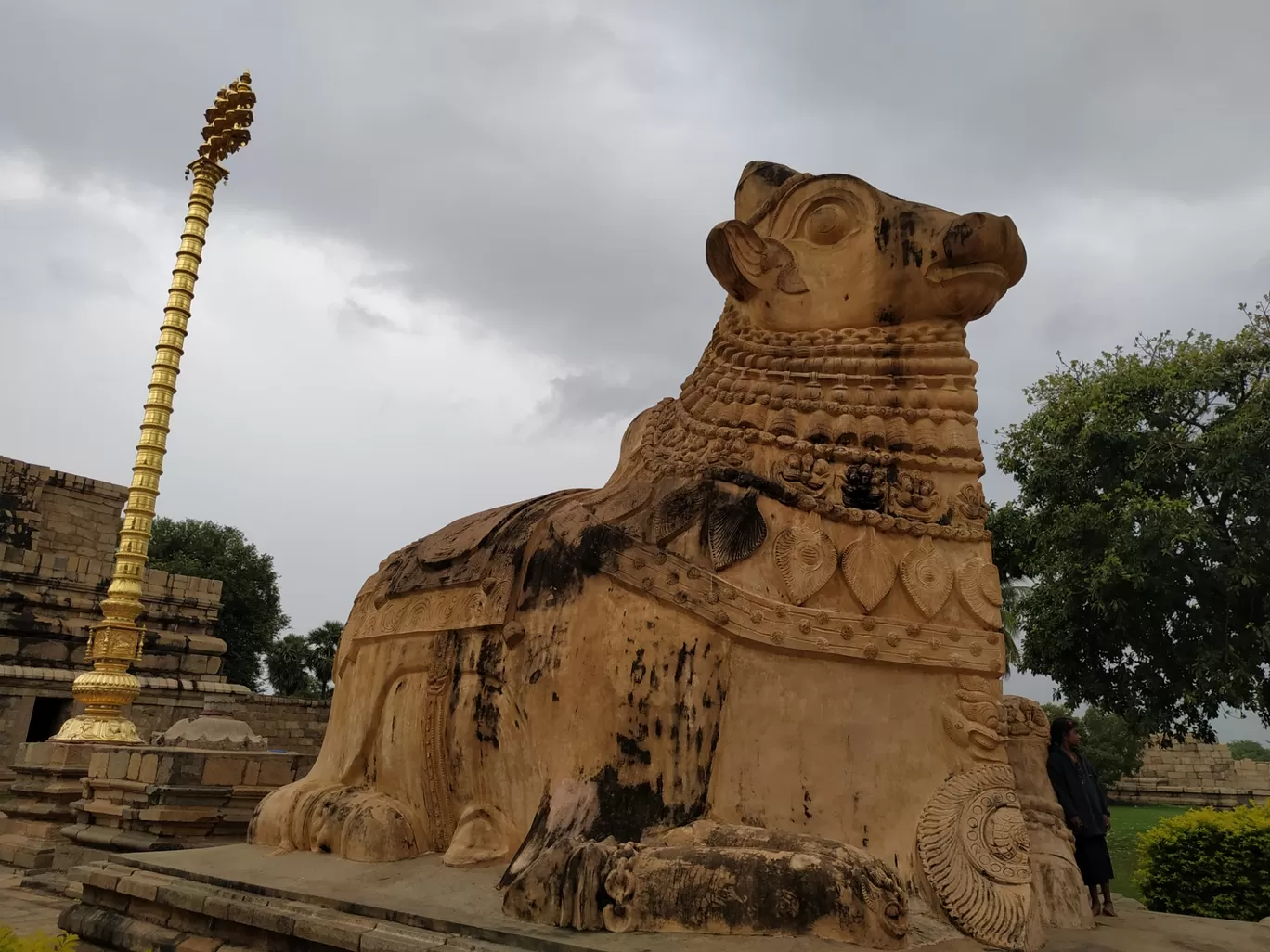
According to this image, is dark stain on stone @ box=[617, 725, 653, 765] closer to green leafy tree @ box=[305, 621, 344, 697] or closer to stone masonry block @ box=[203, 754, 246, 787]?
stone masonry block @ box=[203, 754, 246, 787]

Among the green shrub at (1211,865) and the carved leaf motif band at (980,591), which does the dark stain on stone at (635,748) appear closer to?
the carved leaf motif band at (980,591)

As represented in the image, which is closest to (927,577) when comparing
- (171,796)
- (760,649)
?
(760,649)

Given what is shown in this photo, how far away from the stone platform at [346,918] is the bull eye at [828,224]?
2.48m

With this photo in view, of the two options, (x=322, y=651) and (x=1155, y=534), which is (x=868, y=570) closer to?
(x=1155, y=534)

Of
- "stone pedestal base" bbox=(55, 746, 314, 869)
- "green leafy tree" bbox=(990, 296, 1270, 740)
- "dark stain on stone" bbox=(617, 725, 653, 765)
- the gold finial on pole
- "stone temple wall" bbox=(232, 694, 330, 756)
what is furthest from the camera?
"stone temple wall" bbox=(232, 694, 330, 756)

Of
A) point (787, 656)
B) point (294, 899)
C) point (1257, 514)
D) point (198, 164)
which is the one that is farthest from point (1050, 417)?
point (198, 164)

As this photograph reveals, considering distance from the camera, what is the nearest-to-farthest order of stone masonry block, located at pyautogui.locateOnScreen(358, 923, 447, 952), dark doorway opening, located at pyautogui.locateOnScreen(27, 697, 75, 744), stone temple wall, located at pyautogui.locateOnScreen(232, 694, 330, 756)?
stone masonry block, located at pyautogui.locateOnScreen(358, 923, 447, 952) < dark doorway opening, located at pyautogui.locateOnScreen(27, 697, 75, 744) < stone temple wall, located at pyautogui.locateOnScreen(232, 694, 330, 756)

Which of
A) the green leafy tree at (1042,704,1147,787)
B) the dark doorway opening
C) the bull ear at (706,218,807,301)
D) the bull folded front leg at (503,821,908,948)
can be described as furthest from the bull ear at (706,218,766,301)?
the green leafy tree at (1042,704,1147,787)

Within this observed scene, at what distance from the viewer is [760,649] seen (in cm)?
293

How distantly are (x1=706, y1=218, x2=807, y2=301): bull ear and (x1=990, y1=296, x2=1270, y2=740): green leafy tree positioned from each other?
28.8ft

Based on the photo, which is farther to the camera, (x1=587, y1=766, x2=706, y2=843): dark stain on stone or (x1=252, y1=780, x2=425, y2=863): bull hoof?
(x1=252, y1=780, x2=425, y2=863): bull hoof

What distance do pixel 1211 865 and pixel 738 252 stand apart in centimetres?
696

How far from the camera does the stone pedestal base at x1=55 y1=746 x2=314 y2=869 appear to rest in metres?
7.29

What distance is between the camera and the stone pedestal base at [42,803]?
29.3 ft
